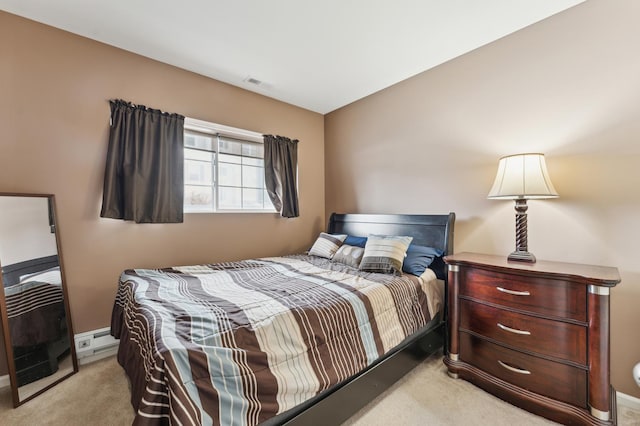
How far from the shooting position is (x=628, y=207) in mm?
1720

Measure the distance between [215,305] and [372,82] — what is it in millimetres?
2768

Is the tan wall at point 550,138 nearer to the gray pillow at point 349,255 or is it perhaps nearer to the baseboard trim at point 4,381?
the gray pillow at point 349,255

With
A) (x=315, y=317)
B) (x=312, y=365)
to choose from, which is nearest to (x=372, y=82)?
(x=315, y=317)

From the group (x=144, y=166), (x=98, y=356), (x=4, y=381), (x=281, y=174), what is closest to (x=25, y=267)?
(x=4, y=381)

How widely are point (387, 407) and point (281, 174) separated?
2581 mm

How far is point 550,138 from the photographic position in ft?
6.66

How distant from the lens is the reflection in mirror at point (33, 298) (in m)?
1.79

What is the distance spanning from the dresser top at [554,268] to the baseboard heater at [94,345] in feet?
9.69

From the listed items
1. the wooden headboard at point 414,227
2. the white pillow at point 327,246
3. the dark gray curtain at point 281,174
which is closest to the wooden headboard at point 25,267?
the dark gray curtain at point 281,174

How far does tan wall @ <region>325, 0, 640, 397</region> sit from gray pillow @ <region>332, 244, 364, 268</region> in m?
0.75

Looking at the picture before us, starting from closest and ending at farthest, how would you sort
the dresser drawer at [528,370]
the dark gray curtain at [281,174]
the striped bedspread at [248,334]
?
1. the striped bedspread at [248,334]
2. the dresser drawer at [528,370]
3. the dark gray curtain at [281,174]

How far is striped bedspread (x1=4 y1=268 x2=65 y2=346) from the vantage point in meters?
1.81

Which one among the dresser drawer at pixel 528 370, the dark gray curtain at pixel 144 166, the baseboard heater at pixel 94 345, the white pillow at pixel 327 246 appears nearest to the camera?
the dresser drawer at pixel 528 370

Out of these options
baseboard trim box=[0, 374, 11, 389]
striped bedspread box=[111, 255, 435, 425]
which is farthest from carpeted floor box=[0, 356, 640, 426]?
striped bedspread box=[111, 255, 435, 425]
